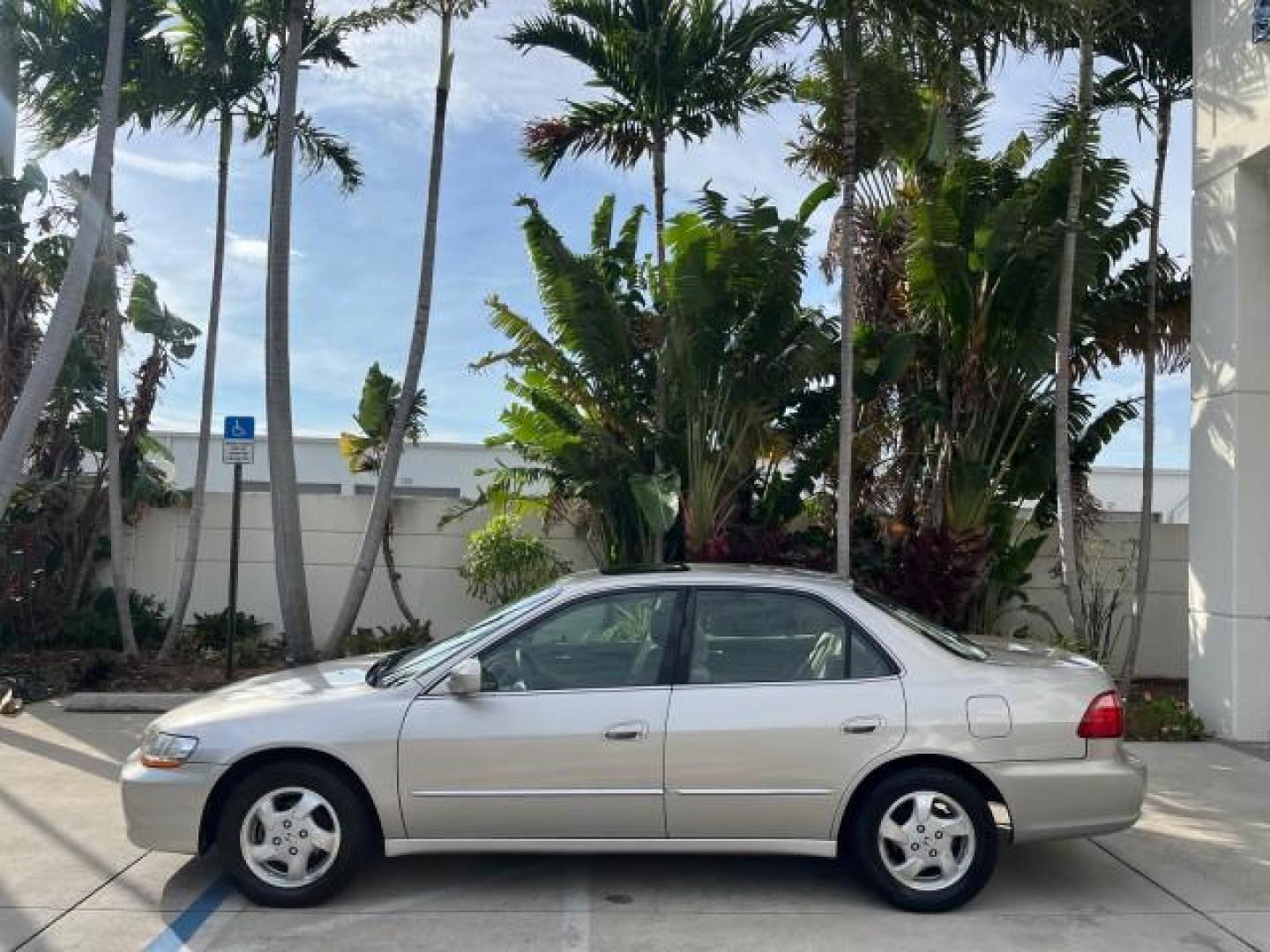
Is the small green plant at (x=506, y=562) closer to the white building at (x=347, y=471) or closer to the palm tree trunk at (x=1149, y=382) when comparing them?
the palm tree trunk at (x=1149, y=382)

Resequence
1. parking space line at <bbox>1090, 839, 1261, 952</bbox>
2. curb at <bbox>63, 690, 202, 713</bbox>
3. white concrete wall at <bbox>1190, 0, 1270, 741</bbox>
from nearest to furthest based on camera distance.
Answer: parking space line at <bbox>1090, 839, 1261, 952</bbox> < white concrete wall at <bbox>1190, 0, 1270, 741</bbox> < curb at <bbox>63, 690, 202, 713</bbox>

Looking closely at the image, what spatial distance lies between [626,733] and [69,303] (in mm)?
7015

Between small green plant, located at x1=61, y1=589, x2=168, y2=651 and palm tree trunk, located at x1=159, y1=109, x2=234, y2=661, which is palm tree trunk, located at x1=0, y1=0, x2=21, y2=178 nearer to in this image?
palm tree trunk, located at x1=159, y1=109, x2=234, y2=661

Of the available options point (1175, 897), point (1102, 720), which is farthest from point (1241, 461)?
point (1102, 720)

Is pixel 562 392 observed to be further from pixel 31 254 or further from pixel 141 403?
pixel 31 254

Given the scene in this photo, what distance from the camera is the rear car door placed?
4988 millimetres

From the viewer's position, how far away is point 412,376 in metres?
11.2

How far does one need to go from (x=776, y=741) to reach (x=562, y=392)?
24.1 ft

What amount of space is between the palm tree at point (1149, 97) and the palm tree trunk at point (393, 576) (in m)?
7.35

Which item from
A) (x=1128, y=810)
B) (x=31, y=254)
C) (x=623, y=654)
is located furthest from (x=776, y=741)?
(x=31, y=254)

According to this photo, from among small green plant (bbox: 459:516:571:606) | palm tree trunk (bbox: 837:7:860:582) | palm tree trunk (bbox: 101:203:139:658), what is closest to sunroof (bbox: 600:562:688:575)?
palm tree trunk (bbox: 837:7:860:582)

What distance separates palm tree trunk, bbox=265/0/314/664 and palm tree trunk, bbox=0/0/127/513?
4.87 feet

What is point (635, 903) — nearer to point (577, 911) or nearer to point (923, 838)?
point (577, 911)

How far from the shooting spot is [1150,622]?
12.0 m
